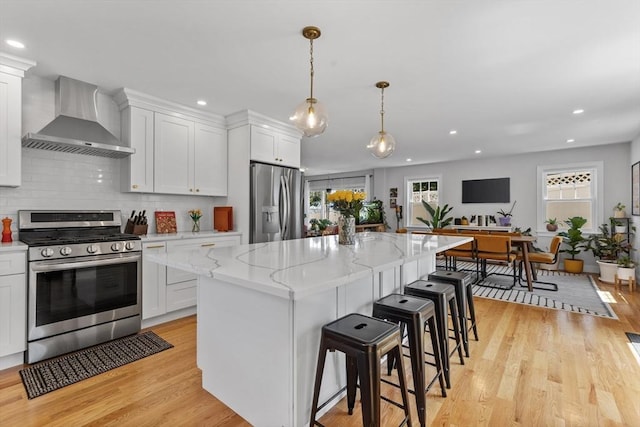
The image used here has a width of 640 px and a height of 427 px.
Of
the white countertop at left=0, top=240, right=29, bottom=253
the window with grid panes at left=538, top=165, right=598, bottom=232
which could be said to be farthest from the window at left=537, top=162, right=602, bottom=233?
the white countertop at left=0, top=240, right=29, bottom=253

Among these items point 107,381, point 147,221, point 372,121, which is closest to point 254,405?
point 107,381

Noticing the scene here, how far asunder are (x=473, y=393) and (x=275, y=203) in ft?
9.60

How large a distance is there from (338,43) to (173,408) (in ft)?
8.67

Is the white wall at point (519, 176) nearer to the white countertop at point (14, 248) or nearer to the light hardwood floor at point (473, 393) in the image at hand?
the light hardwood floor at point (473, 393)

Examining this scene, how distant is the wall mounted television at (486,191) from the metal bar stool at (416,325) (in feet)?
19.9

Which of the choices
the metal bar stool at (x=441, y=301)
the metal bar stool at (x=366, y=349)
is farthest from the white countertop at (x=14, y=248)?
the metal bar stool at (x=441, y=301)

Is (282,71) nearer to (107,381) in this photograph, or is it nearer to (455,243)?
(455,243)

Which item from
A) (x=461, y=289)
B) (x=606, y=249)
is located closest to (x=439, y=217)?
(x=606, y=249)

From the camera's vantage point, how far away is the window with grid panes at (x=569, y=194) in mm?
5930

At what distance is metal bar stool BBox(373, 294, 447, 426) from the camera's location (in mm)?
1655

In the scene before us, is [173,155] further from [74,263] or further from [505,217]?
[505,217]

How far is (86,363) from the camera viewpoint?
2357 millimetres

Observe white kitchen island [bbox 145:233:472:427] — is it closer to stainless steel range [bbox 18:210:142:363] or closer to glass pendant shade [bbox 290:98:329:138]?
glass pendant shade [bbox 290:98:329:138]

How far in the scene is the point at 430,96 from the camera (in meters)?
3.29
